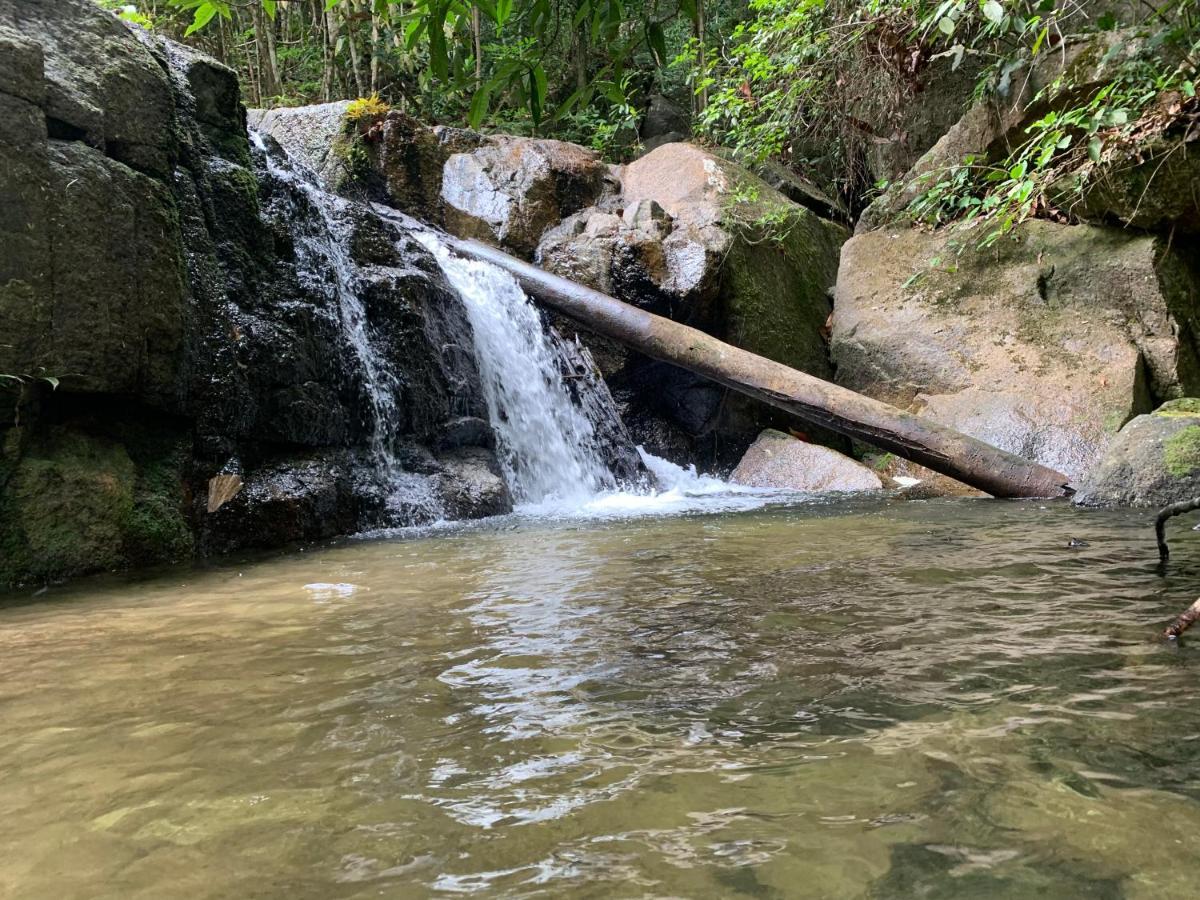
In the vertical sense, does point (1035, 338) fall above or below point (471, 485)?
above

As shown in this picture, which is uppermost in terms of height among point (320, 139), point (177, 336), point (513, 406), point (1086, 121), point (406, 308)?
point (320, 139)

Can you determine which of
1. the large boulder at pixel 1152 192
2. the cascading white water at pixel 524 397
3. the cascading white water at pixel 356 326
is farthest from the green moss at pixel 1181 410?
the cascading white water at pixel 356 326

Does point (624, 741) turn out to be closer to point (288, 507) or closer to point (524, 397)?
point (288, 507)

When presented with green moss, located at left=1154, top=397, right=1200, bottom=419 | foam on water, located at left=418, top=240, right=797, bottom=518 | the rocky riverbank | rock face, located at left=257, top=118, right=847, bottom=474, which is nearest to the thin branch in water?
the rocky riverbank

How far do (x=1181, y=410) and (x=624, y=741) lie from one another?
5.64 m

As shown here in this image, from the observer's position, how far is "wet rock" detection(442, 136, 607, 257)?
9.15 m

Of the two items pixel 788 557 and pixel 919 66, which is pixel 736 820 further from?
pixel 919 66

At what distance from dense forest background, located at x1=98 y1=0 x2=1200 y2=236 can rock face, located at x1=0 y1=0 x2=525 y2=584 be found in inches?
60.7

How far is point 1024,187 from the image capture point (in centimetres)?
448

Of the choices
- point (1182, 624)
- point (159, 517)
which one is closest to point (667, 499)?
point (159, 517)

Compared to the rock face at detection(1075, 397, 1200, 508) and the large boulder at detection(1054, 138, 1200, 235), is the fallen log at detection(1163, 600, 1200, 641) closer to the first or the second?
the rock face at detection(1075, 397, 1200, 508)

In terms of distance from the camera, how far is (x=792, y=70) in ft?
26.3

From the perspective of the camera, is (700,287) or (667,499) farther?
(700,287)

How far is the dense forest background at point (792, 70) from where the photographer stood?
1.60 m
